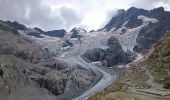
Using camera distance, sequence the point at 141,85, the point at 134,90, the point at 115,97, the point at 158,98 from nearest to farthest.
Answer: the point at 158,98 → the point at 115,97 → the point at 134,90 → the point at 141,85

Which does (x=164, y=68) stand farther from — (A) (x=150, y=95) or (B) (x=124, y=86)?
(A) (x=150, y=95)

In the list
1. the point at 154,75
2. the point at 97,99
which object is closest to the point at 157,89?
the point at 154,75

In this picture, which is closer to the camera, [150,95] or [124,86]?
[150,95]

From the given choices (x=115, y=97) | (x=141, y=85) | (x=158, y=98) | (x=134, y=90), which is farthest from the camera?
(x=141, y=85)

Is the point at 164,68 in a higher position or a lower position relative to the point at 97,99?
higher

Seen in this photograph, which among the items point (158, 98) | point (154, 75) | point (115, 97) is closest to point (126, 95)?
point (115, 97)

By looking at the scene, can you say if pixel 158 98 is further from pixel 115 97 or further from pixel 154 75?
pixel 154 75

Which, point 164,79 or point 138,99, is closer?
point 138,99
